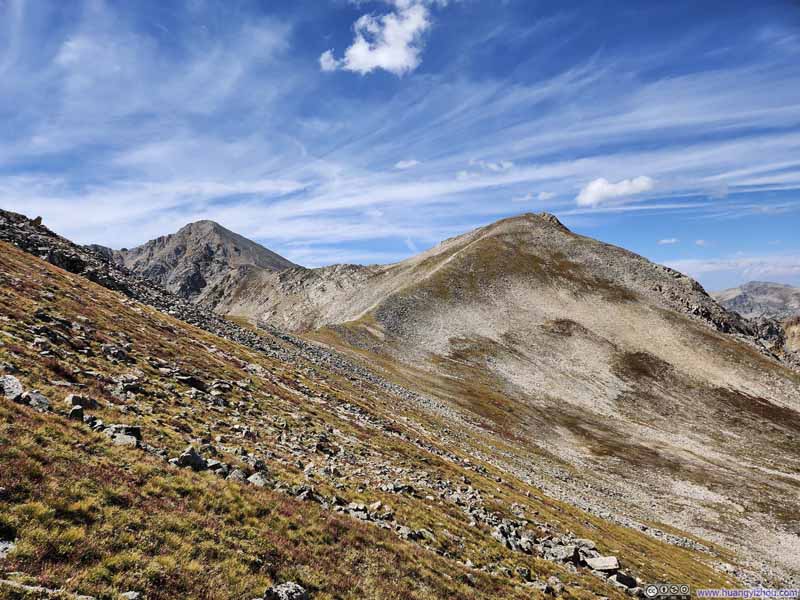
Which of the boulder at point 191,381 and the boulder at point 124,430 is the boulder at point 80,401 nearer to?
the boulder at point 124,430

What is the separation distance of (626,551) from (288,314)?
583 ft

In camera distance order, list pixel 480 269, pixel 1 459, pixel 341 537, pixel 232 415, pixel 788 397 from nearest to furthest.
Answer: pixel 1 459
pixel 341 537
pixel 232 415
pixel 788 397
pixel 480 269

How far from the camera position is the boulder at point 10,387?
14686mm

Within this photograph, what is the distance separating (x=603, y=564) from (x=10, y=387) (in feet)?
102

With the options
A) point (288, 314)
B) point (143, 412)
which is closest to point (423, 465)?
point (143, 412)

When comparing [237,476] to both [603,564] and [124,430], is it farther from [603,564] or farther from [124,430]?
[603,564]

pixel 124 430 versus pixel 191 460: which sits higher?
pixel 124 430

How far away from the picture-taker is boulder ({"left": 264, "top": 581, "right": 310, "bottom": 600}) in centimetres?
1123

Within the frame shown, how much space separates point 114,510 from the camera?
11.7 m

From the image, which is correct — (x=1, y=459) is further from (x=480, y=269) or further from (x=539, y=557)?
(x=480, y=269)

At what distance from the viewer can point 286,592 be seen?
11.5 meters

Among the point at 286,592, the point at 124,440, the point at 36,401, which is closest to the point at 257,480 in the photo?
the point at 124,440

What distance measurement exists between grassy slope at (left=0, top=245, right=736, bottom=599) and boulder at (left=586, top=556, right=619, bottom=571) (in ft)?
5.84

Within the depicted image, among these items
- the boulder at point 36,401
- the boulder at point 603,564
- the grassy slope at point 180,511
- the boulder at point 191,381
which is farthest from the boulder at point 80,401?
the boulder at point 603,564
